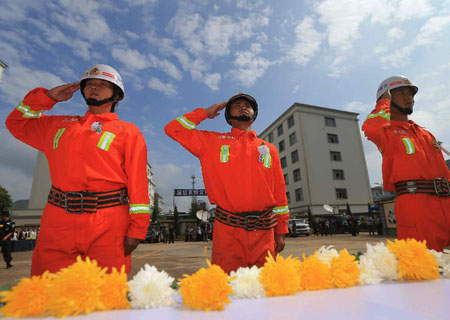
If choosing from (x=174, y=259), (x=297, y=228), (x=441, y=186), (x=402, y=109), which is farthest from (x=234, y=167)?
(x=297, y=228)

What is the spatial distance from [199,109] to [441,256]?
8.02 ft

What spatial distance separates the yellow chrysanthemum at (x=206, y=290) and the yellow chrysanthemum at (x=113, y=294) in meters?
0.21

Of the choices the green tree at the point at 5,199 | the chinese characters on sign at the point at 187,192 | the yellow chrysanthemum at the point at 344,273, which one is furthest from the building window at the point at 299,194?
the green tree at the point at 5,199

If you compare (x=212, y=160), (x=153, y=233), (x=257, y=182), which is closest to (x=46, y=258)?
(x=212, y=160)

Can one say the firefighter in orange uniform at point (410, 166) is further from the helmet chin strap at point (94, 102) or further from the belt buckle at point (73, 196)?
the belt buckle at point (73, 196)

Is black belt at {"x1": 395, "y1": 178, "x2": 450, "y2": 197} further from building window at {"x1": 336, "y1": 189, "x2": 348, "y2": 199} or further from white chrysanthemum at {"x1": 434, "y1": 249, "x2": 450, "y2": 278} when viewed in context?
building window at {"x1": 336, "y1": 189, "x2": 348, "y2": 199}

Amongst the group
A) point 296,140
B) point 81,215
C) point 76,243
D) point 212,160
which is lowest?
point 76,243

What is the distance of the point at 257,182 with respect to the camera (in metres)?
2.74

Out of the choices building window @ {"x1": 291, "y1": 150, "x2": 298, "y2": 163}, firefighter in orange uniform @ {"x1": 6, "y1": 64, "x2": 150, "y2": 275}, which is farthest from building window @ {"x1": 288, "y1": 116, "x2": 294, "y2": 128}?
firefighter in orange uniform @ {"x1": 6, "y1": 64, "x2": 150, "y2": 275}

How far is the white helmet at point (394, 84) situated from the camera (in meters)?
3.26

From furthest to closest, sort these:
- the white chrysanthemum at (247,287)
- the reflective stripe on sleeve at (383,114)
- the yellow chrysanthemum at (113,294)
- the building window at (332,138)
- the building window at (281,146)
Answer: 1. the building window at (281,146)
2. the building window at (332,138)
3. the reflective stripe on sleeve at (383,114)
4. the white chrysanthemum at (247,287)
5. the yellow chrysanthemum at (113,294)

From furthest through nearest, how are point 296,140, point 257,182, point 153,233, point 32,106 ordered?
point 296,140
point 153,233
point 257,182
point 32,106

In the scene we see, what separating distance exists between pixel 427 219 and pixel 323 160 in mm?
34454

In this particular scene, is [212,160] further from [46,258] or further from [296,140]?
[296,140]
